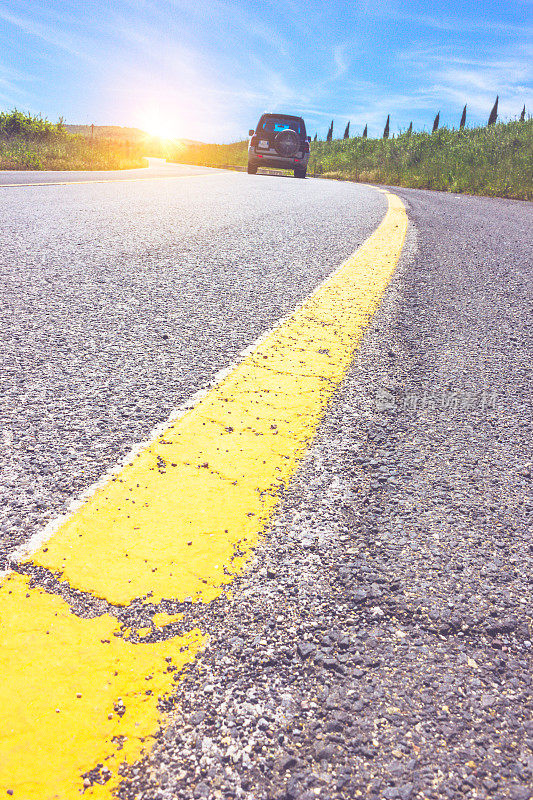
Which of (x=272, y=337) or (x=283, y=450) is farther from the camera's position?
(x=272, y=337)

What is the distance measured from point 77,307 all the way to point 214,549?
1.35m

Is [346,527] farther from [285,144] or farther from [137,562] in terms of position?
[285,144]

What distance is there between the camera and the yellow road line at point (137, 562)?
57 centimetres

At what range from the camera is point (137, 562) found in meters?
0.80

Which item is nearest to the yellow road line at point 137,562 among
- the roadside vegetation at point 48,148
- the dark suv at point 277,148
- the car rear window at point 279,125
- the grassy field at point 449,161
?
the grassy field at point 449,161

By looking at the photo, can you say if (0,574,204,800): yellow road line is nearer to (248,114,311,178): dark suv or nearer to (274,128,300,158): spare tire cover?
(248,114,311,178): dark suv

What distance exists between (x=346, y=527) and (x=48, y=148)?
1852 cm

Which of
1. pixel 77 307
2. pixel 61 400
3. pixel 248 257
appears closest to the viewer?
pixel 61 400

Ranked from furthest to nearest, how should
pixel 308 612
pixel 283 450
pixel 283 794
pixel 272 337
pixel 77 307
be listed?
pixel 77 307, pixel 272 337, pixel 283 450, pixel 308 612, pixel 283 794

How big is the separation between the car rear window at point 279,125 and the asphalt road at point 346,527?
50.5ft

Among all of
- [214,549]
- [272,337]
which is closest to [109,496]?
[214,549]

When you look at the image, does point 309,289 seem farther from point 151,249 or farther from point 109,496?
point 109,496

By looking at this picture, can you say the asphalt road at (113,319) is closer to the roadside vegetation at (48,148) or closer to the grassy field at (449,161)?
the grassy field at (449,161)

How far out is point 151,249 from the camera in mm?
3025
